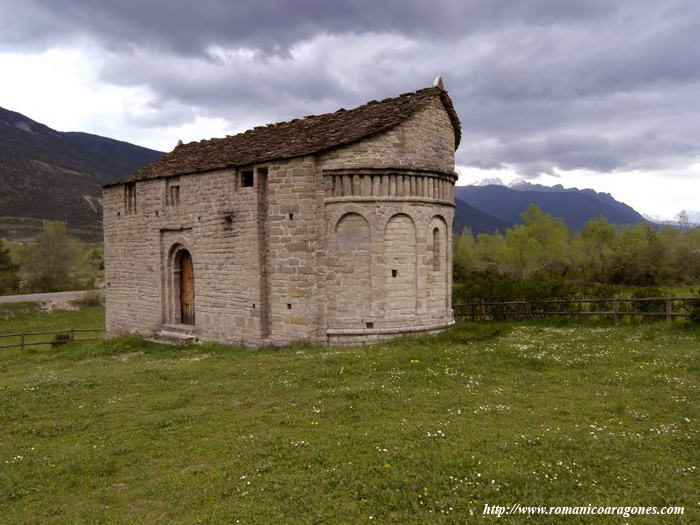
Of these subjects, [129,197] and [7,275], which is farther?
[7,275]

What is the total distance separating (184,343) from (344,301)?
23.1ft

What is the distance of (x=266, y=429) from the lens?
8.16 m

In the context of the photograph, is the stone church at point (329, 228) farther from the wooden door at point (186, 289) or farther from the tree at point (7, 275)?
the tree at point (7, 275)

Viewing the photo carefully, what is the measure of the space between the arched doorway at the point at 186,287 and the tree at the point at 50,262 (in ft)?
127

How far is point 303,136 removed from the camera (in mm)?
16766

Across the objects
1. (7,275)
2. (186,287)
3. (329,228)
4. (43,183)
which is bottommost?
(7,275)

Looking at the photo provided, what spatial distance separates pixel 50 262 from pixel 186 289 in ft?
130

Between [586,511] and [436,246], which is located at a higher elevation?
[436,246]

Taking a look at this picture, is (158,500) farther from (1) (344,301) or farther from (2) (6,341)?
(2) (6,341)

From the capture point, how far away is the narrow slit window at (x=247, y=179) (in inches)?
660

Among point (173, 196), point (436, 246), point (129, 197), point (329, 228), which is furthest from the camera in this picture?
point (129, 197)

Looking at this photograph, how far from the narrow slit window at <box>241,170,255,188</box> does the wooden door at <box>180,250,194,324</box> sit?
438cm

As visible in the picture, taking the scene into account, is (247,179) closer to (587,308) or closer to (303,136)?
(303,136)

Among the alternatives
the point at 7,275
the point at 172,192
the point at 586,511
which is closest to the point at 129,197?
the point at 172,192
